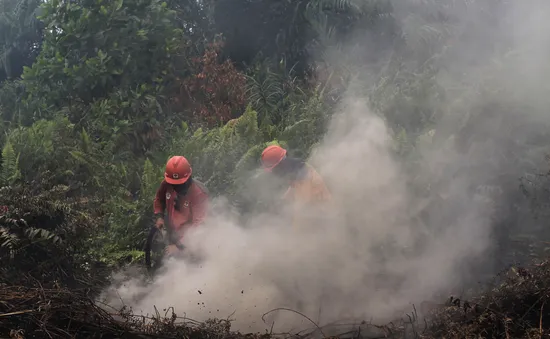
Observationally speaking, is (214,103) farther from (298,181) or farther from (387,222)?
(387,222)

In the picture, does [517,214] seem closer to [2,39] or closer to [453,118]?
[453,118]

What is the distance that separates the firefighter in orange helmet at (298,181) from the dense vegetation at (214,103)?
0.68m

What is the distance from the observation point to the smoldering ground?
4531 millimetres

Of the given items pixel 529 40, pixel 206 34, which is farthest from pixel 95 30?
pixel 529 40

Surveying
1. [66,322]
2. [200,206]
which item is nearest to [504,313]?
[66,322]

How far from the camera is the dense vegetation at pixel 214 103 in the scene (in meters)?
5.67

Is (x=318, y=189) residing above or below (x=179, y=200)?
above

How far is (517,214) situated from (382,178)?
4.60 feet

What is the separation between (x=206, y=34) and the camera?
10.5m

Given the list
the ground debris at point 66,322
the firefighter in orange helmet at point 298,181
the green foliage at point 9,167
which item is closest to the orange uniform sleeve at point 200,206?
the firefighter in orange helmet at point 298,181

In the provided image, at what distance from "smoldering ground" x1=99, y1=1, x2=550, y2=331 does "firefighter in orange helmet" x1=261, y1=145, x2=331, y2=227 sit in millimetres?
137

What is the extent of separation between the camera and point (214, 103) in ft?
30.1

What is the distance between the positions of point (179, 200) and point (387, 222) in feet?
6.69

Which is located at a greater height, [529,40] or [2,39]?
[529,40]
